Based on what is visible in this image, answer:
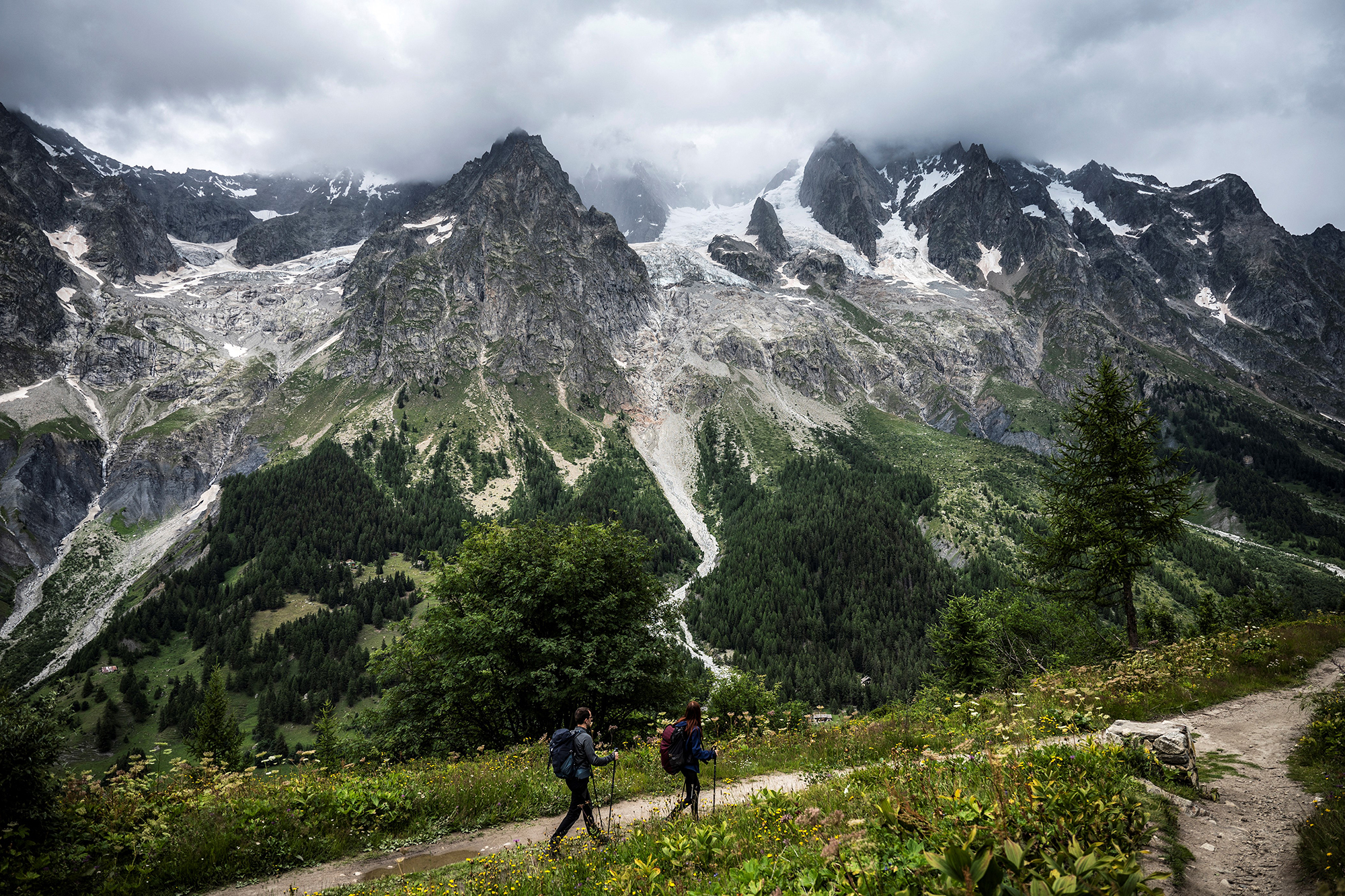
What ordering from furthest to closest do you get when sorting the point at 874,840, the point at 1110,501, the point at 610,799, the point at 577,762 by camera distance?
the point at 1110,501, the point at 610,799, the point at 577,762, the point at 874,840

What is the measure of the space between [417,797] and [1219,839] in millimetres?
12714

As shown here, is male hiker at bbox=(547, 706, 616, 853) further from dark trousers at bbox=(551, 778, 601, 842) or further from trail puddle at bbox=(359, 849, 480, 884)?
trail puddle at bbox=(359, 849, 480, 884)

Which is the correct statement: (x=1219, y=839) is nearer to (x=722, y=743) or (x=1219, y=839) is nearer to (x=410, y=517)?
(x=722, y=743)

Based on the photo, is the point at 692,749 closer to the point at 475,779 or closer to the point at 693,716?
the point at 693,716

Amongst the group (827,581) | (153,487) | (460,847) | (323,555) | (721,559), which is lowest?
(827,581)

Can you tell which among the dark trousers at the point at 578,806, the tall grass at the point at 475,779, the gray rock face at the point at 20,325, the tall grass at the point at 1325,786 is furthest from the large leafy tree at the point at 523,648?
the gray rock face at the point at 20,325

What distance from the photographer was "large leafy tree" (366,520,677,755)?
17.4m

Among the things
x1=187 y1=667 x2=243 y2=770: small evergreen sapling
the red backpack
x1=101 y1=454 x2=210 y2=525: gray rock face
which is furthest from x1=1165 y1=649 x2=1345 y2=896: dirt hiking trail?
x1=101 y1=454 x2=210 y2=525: gray rock face

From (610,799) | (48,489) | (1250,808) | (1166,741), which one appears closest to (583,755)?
(610,799)

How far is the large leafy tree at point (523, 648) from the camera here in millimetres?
17375

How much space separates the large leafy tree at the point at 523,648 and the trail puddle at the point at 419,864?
276 inches

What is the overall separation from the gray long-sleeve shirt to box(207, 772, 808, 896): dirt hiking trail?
33.5 inches

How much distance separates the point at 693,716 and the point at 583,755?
1962mm

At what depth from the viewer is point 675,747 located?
9.31 metres
